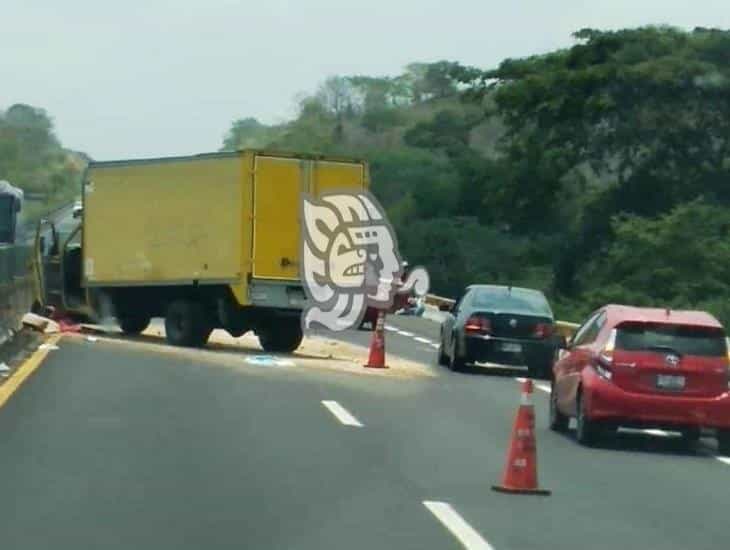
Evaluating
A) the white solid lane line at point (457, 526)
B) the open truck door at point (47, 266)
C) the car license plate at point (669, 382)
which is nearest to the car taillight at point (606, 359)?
the car license plate at point (669, 382)

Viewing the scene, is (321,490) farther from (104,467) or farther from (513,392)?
(513,392)

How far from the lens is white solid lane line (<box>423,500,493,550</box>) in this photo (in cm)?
1178

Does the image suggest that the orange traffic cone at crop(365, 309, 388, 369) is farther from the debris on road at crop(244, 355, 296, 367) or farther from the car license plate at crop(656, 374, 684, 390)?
the car license plate at crop(656, 374, 684, 390)

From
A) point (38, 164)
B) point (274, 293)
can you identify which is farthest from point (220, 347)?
point (38, 164)

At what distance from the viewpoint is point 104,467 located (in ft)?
49.3

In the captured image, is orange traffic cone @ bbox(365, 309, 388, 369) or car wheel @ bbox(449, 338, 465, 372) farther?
car wheel @ bbox(449, 338, 465, 372)

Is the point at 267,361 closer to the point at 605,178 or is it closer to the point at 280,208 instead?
the point at 280,208

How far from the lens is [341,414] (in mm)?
20797

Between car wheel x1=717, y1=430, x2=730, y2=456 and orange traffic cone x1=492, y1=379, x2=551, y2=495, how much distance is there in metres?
5.38

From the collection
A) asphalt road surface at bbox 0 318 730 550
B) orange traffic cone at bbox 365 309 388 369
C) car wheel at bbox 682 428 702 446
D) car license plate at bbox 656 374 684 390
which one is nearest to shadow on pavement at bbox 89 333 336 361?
orange traffic cone at bbox 365 309 388 369

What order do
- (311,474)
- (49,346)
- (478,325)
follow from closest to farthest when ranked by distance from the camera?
1. (311,474)
2. (478,325)
3. (49,346)

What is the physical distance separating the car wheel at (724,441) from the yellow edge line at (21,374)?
292 inches

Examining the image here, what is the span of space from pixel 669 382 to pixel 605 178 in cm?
4471

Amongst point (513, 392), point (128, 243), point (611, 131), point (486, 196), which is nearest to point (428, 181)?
point (486, 196)
